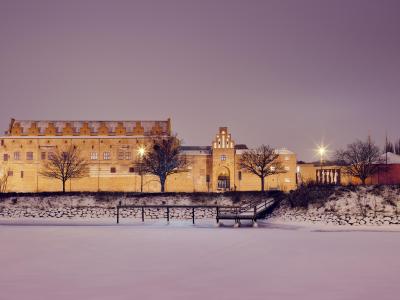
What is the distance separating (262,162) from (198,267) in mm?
45062

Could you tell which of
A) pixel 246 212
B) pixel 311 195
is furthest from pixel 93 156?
pixel 311 195

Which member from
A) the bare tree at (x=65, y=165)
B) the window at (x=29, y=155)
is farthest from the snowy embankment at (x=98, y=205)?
the window at (x=29, y=155)

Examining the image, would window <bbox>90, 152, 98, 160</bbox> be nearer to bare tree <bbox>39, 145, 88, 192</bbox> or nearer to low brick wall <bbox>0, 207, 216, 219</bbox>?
bare tree <bbox>39, 145, 88, 192</bbox>

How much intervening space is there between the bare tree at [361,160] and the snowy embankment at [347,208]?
864 inches

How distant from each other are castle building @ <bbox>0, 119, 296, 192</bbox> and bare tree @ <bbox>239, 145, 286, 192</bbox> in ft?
7.40

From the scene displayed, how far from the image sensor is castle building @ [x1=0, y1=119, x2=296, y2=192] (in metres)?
64.4

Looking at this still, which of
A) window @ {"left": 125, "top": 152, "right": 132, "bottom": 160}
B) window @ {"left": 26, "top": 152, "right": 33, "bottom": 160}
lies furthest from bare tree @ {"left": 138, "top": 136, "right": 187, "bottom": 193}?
window @ {"left": 26, "top": 152, "right": 33, "bottom": 160}

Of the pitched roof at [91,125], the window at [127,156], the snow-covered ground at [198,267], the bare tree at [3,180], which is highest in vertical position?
the pitched roof at [91,125]

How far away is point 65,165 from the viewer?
5825 centimetres

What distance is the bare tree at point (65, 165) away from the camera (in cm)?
5439

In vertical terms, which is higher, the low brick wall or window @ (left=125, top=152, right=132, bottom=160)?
window @ (left=125, top=152, right=132, bottom=160)

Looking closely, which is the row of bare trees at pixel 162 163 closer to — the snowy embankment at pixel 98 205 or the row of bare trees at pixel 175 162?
the row of bare trees at pixel 175 162

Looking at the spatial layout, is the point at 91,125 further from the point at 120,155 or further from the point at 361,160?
the point at 361,160

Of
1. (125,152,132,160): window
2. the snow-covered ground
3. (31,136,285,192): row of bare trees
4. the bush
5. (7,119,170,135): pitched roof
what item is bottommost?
the snow-covered ground
